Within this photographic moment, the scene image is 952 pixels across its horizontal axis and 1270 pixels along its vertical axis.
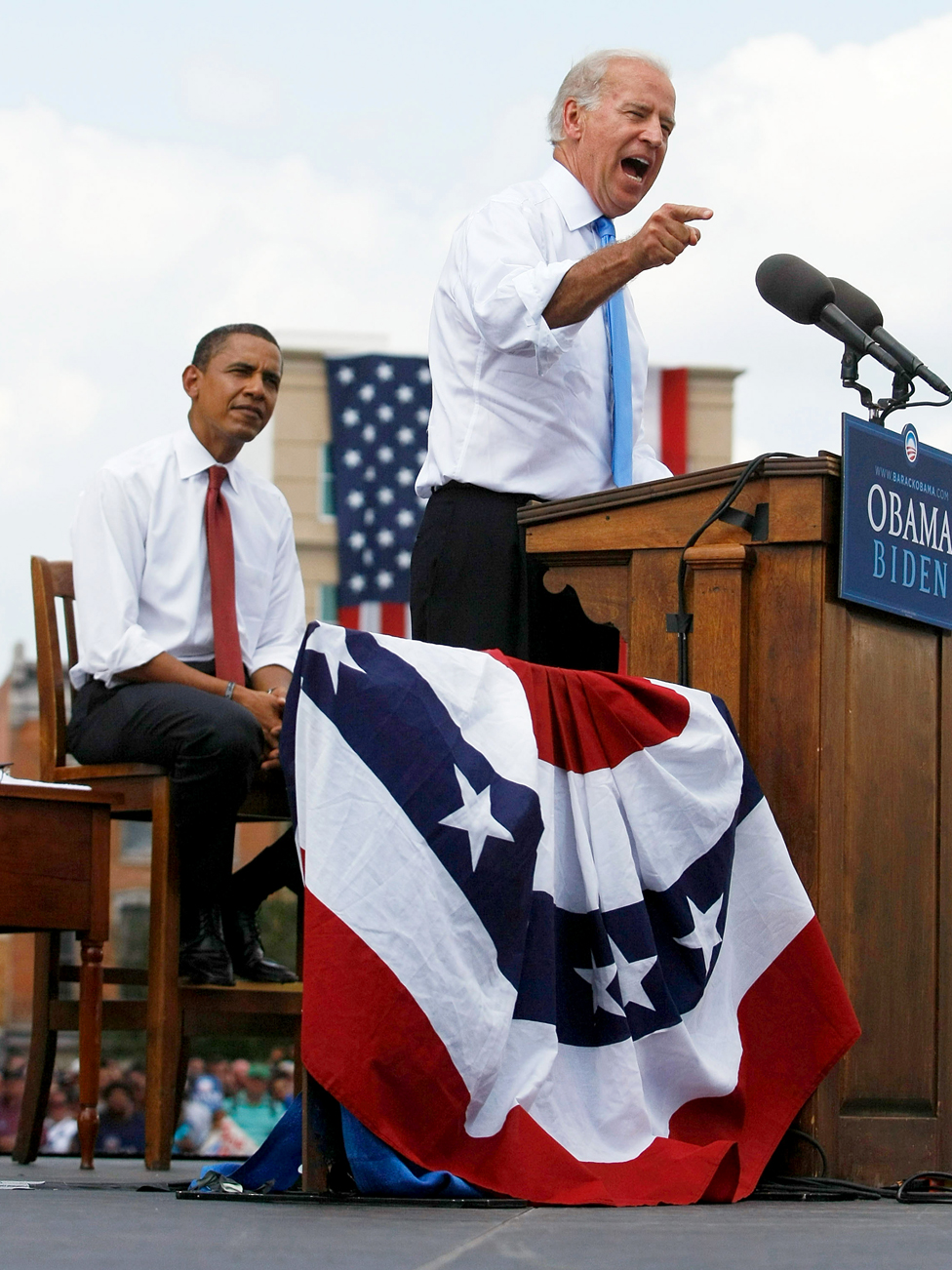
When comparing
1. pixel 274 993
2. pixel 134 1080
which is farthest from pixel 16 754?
pixel 274 993

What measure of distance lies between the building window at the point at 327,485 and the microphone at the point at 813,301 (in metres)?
19.1

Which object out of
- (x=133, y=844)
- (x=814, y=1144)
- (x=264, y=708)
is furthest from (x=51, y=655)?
(x=133, y=844)

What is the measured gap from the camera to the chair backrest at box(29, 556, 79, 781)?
3727mm

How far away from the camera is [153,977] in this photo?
346 centimetres

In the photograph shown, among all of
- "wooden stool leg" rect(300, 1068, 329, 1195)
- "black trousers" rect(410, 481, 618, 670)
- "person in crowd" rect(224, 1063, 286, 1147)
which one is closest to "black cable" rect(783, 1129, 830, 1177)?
"wooden stool leg" rect(300, 1068, 329, 1195)

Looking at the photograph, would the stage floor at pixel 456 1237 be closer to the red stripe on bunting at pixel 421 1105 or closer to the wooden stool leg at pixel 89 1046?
the red stripe on bunting at pixel 421 1105

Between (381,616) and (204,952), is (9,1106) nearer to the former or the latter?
(381,616)

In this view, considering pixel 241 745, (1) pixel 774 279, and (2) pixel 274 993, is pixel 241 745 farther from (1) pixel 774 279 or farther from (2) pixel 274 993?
(1) pixel 774 279

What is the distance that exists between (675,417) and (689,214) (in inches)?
797

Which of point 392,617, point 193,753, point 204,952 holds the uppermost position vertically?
point 392,617

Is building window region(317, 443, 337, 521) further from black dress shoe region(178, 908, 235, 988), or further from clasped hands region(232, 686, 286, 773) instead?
black dress shoe region(178, 908, 235, 988)

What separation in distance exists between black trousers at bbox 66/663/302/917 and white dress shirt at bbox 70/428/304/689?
0.10 meters

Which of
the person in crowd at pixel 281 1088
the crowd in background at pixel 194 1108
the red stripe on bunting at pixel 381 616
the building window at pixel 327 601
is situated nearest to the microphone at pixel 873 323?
the crowd in background at pixel 194 1108

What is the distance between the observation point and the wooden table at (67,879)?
311 cm
